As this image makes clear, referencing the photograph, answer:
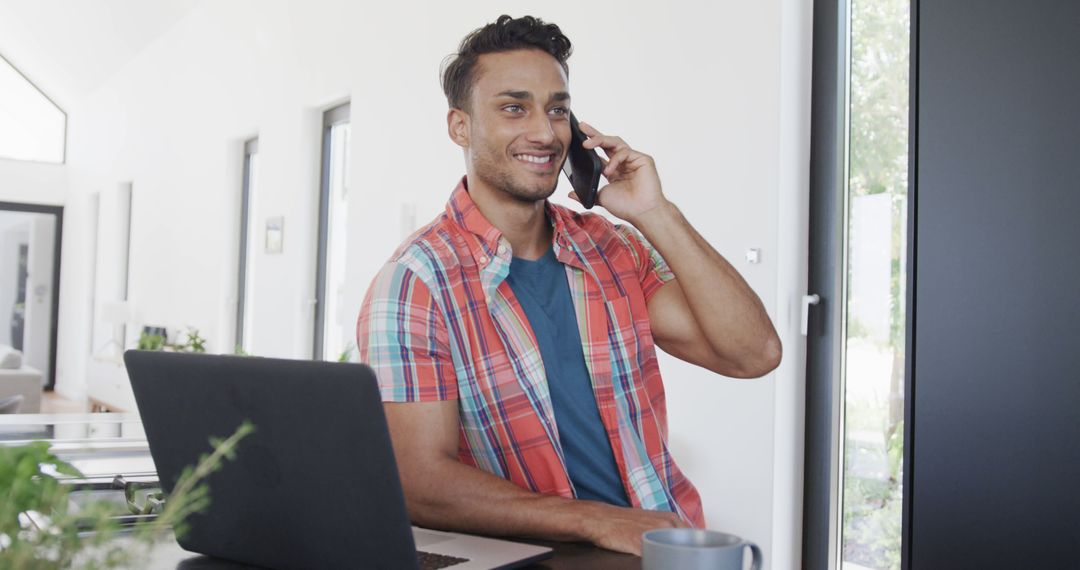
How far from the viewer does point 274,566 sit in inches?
38.8

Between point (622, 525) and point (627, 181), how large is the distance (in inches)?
29.0

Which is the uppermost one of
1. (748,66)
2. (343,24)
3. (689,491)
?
(343,24)

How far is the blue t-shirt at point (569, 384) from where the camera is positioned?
1.51m

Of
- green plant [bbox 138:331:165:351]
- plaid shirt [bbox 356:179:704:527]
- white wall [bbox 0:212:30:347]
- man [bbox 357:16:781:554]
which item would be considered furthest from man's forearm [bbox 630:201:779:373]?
white wall [bbox 0:212:30:347]

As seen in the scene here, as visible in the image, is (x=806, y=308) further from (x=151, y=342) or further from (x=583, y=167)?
(x=151, y=342)

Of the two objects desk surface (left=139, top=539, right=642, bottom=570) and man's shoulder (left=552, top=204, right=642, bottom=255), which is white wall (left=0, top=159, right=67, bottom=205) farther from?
desk surface (left=139, top=539, right=642, bottom=570)

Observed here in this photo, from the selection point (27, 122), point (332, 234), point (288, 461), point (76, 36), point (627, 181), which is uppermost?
point (76, 36)

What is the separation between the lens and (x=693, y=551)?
803mm

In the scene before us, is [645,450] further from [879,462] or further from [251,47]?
[251,47]

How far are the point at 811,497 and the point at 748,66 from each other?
1.30 metres

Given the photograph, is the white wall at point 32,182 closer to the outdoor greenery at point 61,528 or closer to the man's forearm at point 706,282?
the man's forearm at point 706,282

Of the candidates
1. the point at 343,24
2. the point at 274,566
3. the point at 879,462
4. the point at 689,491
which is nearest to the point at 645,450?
the point at 689,491

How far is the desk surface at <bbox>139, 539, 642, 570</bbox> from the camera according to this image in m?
1.02

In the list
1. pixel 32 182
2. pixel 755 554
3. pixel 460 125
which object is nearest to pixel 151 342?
pixel 460 125
